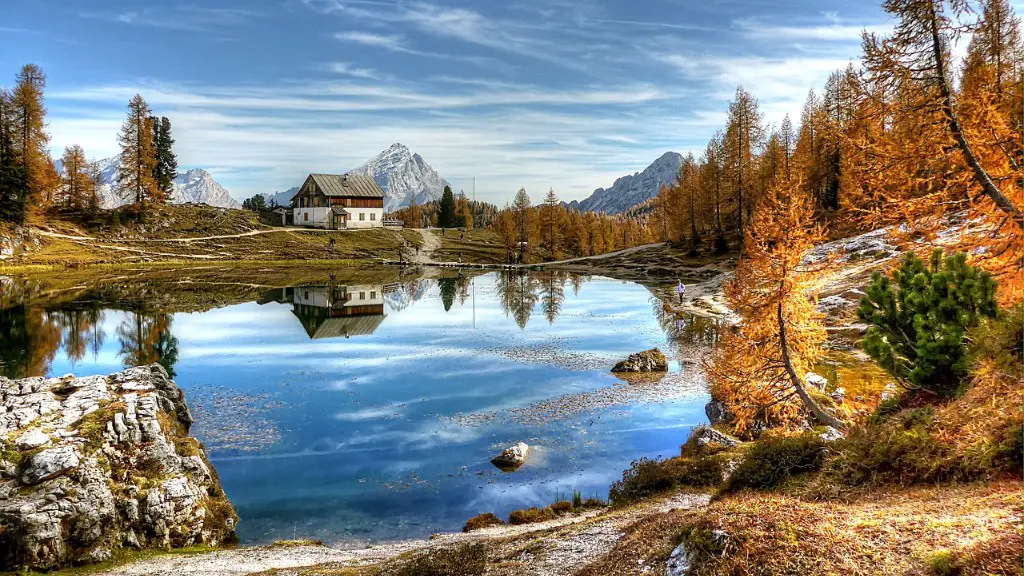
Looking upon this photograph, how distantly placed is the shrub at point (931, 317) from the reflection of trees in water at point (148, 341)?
125 feet

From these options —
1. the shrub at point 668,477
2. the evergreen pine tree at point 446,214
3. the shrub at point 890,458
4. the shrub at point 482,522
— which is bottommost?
the shrub at point 482,522

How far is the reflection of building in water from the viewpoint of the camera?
2156 inches

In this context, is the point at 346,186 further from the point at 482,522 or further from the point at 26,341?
the point at 482,522

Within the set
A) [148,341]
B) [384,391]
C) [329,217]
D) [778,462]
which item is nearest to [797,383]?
[778,462]

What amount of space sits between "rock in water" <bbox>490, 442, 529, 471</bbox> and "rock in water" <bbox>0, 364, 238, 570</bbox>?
10.0 metres

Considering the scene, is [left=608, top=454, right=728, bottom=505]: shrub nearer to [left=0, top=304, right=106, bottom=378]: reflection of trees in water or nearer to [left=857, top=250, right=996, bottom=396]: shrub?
[left=857, top=250, right=996, bottom=396]: shrub

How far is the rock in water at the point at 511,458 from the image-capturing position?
24328 mm

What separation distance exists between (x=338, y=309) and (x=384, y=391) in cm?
3289

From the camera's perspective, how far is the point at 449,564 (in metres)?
12.1

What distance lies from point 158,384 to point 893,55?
30.0 m

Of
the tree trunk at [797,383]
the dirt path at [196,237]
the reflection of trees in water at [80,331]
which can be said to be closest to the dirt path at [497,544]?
the tree trunk at [797,383]

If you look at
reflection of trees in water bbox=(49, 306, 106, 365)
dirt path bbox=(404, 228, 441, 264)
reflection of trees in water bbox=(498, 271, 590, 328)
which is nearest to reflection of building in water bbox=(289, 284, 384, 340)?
reflection of trees in water bbox=(498, 271, 590, 328)

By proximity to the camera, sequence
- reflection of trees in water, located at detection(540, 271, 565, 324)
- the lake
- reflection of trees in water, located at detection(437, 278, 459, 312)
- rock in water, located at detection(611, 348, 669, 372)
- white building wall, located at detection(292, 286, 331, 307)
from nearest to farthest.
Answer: the lake
rock in water, located at detection(611, 348, 669, 372)
reflection of trees in water, located at detection(540, 271, 565, 324)
white building wall, located at detection(292, 286, 331, 307)
reflection of trees in water, located at detection(437, 278, 459, 312)

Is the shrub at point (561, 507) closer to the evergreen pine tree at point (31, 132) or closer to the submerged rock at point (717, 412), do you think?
the submerged rock at point (717, 412)
